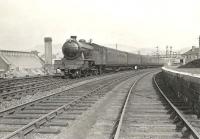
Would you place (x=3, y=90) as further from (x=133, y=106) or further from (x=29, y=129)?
(x=29, y=129)

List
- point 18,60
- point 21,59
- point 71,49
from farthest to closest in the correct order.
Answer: point 21,59 < point 18,60 < point 71,49

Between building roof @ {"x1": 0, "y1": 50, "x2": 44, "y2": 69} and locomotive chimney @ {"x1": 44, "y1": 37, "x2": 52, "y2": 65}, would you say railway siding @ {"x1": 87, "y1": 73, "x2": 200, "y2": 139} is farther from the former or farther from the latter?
locomotive chimney @ {"x1": 44, "y1": 37, "x2": 52, "y2": 65}

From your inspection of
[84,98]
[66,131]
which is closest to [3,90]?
[84,98]

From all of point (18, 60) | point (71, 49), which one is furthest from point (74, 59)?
point (18, 60)

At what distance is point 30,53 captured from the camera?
60312mm

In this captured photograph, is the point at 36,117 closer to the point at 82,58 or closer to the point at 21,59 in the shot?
the point at 82,58

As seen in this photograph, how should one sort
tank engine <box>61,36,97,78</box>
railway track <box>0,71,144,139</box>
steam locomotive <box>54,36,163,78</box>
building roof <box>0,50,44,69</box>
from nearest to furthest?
railway track <box>0,71,144,139</box>
tank engine <box>61,36,97,78</box>
steam locomotive <box>54,36,163,78</box>
building roof <box>0,50,44,69</box>

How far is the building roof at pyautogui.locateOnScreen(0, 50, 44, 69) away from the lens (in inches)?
2087

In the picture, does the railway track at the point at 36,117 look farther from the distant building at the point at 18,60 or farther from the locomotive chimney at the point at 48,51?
the locomotive chimney at the point at 48,51

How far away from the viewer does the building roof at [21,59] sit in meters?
53.0

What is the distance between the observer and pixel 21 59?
56.8 m

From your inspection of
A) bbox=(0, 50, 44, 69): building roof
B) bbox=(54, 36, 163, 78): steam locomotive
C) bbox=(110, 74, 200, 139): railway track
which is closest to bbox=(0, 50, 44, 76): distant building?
bbox=(0, 50, 44, 69): building roof

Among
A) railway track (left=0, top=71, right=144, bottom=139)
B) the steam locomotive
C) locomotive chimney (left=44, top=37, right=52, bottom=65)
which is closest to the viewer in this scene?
railway track (left=0, top=71, right=144, bottom=139)

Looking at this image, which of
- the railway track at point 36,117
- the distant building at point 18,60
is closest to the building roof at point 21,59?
the distant building at point 18,60
